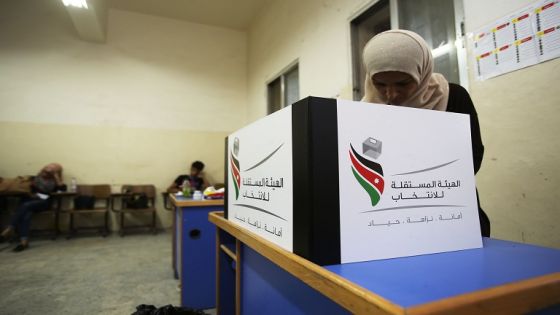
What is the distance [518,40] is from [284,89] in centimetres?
306

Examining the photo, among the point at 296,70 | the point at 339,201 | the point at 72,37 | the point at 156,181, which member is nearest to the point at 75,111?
the point at 72,37

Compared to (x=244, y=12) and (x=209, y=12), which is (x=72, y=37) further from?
(x=244, y=12)

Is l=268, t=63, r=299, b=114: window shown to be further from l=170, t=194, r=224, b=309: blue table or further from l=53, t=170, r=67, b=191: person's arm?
l=53, t=170, r=67, b=191: person's arm

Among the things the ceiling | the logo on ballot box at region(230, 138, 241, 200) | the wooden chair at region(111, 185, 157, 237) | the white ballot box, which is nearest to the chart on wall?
the white ballot box

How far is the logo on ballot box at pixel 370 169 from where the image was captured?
0.53 m

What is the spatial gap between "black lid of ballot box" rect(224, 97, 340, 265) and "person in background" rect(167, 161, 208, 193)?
4.52 metres

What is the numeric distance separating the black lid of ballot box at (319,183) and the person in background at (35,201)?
4.31 metres

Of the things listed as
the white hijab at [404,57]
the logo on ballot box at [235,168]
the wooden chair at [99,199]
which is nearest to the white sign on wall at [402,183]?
the white hijab at [404,57]

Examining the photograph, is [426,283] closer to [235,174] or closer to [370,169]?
[370,169]

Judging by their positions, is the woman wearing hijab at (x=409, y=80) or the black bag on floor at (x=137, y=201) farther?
the black bag on floor at (x=137, y=201)

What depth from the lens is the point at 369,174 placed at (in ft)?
1.77

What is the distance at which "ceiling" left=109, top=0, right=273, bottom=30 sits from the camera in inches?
184

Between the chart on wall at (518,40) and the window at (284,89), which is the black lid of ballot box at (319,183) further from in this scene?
the window at (284,89)

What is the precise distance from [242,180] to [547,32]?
1.52 meters
